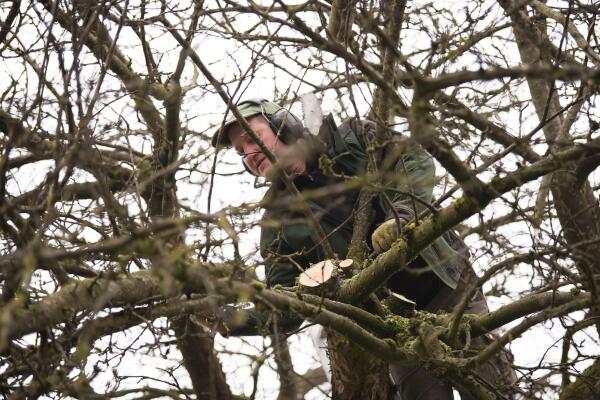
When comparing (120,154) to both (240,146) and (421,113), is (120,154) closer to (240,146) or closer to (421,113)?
(240,146)

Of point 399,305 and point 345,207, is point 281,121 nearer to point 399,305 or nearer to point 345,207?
point 345,207

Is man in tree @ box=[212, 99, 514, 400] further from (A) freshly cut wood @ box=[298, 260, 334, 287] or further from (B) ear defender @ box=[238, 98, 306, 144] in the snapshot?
(A) freshly cut wood @ box=[298, 260, 334, 287]

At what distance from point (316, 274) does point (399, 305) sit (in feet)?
1.66

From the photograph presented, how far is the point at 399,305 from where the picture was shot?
3.96 m

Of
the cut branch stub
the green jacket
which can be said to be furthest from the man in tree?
the cut branch stub

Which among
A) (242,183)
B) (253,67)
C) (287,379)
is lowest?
(287,379)

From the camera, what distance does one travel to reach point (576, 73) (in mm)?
1968

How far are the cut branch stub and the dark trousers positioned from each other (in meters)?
0.27

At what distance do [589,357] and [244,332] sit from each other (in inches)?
63.9

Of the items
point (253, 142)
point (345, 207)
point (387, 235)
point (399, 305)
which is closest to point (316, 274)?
point (387, 235)

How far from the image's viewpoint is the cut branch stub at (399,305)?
393 cm

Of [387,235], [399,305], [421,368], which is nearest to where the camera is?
[387,235]

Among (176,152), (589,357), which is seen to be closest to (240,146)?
(176,152)

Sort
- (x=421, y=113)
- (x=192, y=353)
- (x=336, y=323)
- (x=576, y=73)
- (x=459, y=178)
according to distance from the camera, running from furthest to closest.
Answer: (x=192, y=353) < (x=336, y=323) < (x=459, y=178) < (x=421, y=113) < (x=576, y=73)
